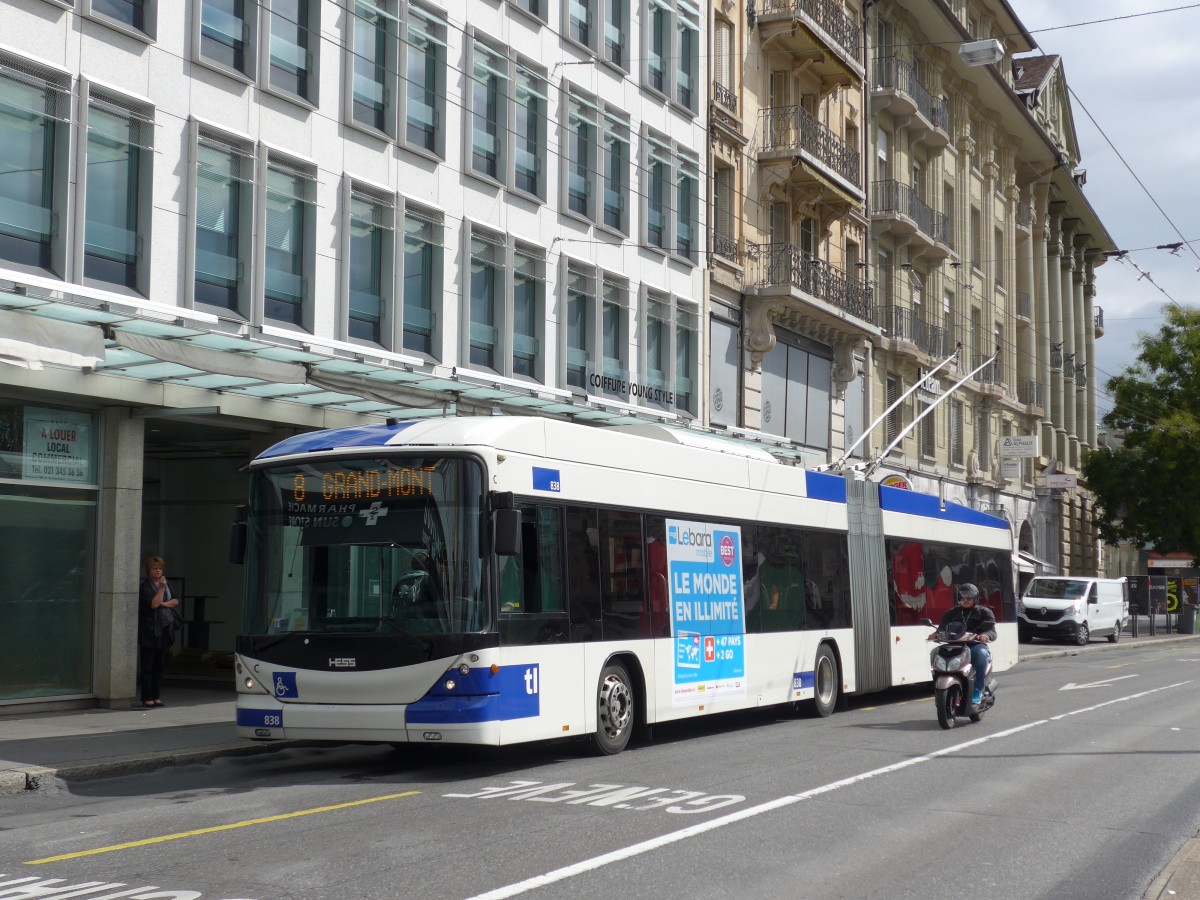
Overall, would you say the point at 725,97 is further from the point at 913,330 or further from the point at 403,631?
the point at 403,631

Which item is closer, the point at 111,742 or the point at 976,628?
the point at 111,742

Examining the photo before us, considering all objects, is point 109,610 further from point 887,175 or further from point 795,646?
point 887,175

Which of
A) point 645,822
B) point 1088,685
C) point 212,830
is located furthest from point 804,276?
point 212,830

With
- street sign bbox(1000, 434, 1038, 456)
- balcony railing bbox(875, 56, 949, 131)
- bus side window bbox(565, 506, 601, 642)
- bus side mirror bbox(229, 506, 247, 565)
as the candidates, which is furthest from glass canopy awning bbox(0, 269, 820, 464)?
street sign bbox(1000, 434, 1038, 456)

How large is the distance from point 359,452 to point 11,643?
22.1 feet

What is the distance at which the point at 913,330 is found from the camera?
148 feet

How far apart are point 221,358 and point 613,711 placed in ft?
20.7

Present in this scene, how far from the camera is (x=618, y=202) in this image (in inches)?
1164

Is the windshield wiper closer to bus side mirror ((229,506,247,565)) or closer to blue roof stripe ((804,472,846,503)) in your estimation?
bus side mirror ((229,506,247,565))

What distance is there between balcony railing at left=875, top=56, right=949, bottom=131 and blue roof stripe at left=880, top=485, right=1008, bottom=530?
69.5ft

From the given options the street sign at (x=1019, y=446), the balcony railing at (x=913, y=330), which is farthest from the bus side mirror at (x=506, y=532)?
the street sign at (x=1019, y=446)

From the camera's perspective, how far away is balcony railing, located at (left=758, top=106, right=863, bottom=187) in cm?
3550

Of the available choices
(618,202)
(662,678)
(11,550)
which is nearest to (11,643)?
(11,550)

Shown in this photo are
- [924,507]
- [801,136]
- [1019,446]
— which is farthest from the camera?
[1019,446]
